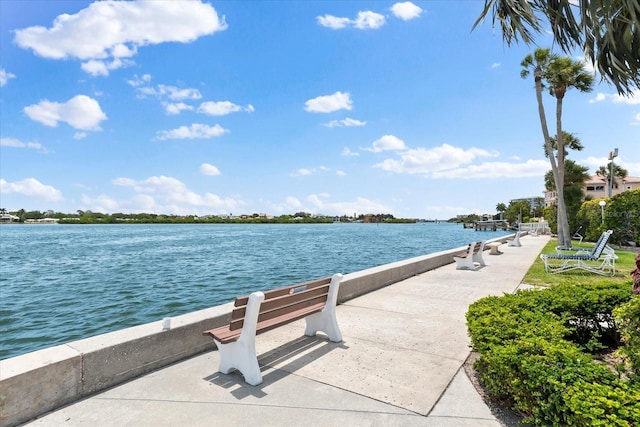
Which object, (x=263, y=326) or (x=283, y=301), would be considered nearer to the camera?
(x=263, y=326)

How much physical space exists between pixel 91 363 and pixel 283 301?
188cm

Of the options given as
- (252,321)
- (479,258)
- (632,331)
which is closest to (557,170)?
(479,258)

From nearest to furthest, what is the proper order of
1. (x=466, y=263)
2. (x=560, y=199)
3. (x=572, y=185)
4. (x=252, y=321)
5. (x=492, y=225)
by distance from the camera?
(x=252, y=321) → (x=466, y=263) → (x=560, y=199) → (x=572, y=185) → (x=492, y=225)

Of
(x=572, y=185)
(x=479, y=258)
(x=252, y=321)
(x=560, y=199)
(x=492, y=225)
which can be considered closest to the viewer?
(x=252, y=321)

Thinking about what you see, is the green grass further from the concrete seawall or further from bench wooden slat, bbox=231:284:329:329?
the concrete seawall

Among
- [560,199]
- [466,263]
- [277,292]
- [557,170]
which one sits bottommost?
[466,263]

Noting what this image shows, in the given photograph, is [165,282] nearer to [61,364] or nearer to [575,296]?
[61,364]

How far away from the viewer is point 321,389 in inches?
134

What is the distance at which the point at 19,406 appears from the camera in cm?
284

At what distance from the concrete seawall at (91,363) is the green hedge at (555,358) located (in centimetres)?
315

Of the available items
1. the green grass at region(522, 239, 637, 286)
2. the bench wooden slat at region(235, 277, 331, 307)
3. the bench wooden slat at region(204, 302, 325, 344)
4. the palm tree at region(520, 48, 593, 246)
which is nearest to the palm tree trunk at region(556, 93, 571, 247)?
the palm tree at region(520, 48, 593, 246)

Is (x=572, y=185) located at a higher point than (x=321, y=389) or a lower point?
higher

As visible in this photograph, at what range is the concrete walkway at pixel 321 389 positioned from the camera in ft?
9.57

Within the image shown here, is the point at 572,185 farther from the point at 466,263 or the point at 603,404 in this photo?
the point at 603,404
